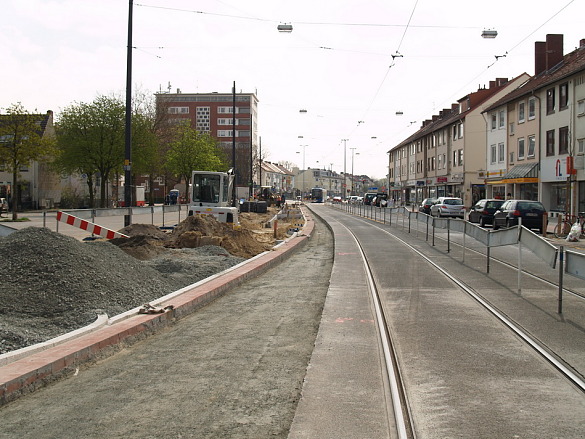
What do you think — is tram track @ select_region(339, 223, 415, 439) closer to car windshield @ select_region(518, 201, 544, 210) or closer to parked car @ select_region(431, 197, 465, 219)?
car windshield @ select_region(518, 201, 544, 210)

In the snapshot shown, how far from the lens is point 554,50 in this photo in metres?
44.4

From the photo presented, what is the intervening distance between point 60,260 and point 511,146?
1730 inches

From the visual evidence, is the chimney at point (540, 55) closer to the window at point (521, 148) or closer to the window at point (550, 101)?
the window at point (521, 148)

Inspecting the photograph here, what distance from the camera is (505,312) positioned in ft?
29.2

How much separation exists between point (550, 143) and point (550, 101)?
2811 millimetres

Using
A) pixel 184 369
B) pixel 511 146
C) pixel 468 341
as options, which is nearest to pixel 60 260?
pixel 184 369

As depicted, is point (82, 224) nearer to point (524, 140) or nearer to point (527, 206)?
point (527, 206)

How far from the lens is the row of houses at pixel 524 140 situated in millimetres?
36281

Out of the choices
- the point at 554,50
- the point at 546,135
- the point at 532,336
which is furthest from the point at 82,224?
the point at 554,50

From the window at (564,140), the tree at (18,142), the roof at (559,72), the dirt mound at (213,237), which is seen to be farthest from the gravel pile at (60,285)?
the window at (564,140)

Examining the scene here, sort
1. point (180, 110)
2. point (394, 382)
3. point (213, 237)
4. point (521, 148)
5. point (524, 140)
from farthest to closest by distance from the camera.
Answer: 1. point (180, 110)
2. point (521, 148)
3. point (524, 140)
4. point (213, 237)
5. point (394, 382)

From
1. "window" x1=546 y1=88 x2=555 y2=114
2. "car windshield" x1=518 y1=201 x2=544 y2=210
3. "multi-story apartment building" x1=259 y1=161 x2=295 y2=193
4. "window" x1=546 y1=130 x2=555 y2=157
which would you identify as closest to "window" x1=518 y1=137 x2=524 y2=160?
"window" x1=546 y1=130 x2=555 y2=157

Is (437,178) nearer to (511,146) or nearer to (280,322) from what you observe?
(511,146)

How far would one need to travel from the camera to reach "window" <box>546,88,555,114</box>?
129 feet
